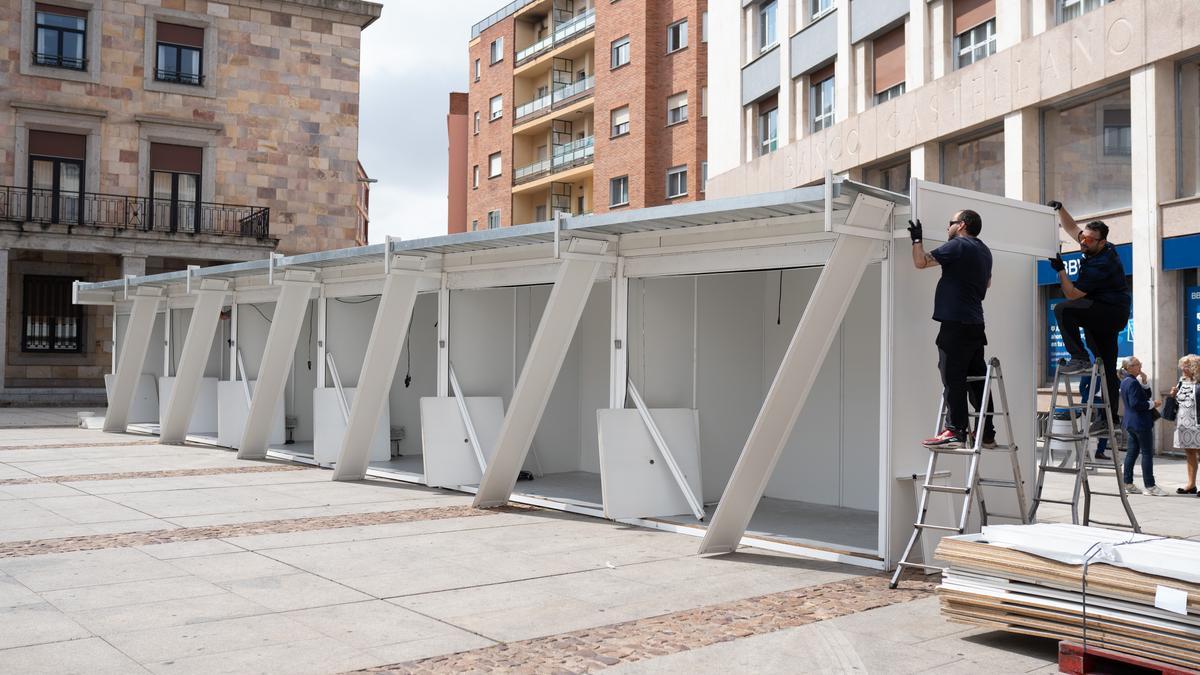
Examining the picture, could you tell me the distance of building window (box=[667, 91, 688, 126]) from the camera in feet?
125

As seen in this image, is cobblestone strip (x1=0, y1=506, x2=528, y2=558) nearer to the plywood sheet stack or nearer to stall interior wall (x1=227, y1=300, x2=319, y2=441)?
the plywood sheet stack

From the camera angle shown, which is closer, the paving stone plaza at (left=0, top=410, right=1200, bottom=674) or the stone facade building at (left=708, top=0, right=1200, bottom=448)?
the paving stone plaza at (left=0, top=410, right=1200, bottom=674)

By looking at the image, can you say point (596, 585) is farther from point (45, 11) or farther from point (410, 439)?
point (45, 11)

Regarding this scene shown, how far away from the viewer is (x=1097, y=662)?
538cm

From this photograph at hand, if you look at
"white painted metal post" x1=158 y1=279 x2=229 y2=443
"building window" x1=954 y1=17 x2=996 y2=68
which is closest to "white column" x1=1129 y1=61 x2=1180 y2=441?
"building window" x1=954 y1=17 x2=996 y2=68

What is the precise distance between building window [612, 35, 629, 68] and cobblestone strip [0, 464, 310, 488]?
93.0ft

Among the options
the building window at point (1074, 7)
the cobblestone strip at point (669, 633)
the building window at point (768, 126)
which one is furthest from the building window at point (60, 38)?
the cobblestone strip at point (669, 633)

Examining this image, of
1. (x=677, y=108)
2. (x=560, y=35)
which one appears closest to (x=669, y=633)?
(x=677, y=108)

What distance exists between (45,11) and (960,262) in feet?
106

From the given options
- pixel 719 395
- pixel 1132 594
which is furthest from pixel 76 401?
pixel 1132 594

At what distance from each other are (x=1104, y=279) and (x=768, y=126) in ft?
68.8

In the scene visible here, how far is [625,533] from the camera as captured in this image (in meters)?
9.72

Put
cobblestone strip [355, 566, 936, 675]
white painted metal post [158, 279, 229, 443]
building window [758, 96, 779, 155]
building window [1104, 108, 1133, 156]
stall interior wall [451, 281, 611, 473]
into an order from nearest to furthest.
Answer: cobblestone strip [355, 566, 936, 675] < stall interior wall [451, 281, 611, 473] < building window [1104, 108, 1133, 156] < white painted metal post [158, 279, 229, 443] < building window [758, 96, 779, 155]

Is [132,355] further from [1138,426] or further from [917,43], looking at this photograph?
[1138,426]
